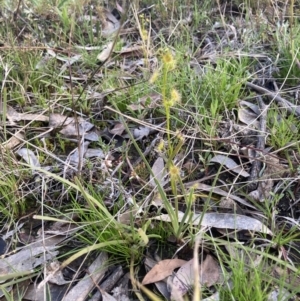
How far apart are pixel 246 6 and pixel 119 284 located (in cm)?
149

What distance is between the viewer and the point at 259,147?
4.63ft

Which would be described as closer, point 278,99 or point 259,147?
point 259,147

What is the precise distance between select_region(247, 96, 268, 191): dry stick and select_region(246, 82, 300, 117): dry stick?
5 cm

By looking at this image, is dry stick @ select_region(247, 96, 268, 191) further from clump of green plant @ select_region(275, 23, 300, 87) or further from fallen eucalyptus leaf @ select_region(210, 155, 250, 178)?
clump of green plant @ select_region(275, 23, 300, 87)

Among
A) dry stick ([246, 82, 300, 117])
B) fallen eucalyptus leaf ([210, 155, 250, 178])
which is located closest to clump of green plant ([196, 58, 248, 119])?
dry stick ([246, 82, 300, 117])

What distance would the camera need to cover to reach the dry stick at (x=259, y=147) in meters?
1.31

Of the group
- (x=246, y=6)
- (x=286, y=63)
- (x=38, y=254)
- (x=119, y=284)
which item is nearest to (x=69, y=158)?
(x=38, y=254)

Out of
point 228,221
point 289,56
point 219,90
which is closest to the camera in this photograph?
point 228,221

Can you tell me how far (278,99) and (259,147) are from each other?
28 cm

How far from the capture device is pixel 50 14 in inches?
85.9

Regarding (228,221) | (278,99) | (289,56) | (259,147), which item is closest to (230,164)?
(259,147)

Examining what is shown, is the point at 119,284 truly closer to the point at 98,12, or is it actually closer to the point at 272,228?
the point at 272,228

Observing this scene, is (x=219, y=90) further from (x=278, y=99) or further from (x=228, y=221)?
(x=228, y=221)

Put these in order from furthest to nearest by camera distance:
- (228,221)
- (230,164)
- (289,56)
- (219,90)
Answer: (289,56) → (219,90) → (230,164) → (228,221)
